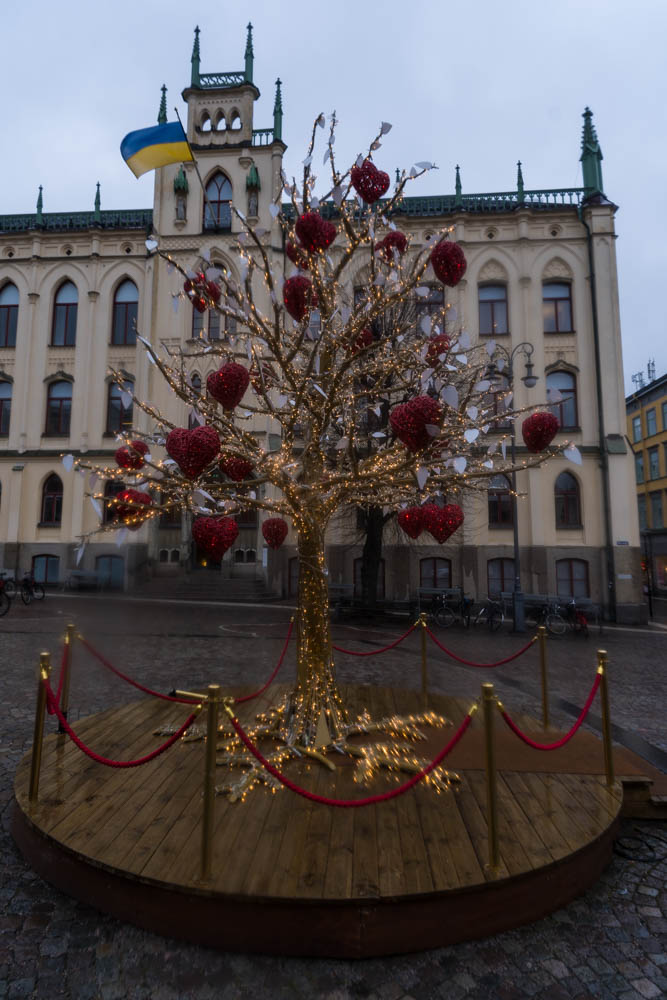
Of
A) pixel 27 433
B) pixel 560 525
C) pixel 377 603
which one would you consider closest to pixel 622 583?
pixel 560 525

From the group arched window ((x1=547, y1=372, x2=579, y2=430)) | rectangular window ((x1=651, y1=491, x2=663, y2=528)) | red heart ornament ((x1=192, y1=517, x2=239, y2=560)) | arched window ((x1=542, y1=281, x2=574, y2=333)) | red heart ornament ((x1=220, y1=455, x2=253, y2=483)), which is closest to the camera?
red heart ornament ((x1=192, y1=517, x2=239, y2=560))

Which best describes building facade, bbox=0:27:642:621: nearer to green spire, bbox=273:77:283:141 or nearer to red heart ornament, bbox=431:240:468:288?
green spire, bbox=273:77:283:141

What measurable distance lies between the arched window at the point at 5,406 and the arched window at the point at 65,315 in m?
3.13

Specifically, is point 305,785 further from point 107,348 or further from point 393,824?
point 107,348

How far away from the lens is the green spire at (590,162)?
22625mm

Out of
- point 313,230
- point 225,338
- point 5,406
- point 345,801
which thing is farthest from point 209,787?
point 5,406

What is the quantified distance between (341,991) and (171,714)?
12.9 ft

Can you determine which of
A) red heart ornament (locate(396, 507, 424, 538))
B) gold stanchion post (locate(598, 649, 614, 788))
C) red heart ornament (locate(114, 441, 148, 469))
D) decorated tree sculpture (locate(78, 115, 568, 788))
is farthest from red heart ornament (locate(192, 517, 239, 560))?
gold stanchion post (locate(598, 649, 614, 788))

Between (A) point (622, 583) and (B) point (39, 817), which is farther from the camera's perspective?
(A) point (622, 583)

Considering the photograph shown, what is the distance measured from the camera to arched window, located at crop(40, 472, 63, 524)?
79.8 feet

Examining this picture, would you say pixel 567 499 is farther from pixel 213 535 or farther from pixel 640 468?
pixel 640 468

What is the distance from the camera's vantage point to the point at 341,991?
275 cm

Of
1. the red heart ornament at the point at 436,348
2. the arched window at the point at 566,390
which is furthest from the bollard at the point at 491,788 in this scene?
the arched window at the point at 566,390

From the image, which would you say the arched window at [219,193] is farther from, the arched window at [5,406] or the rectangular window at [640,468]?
the rectangular window at [640,468]
